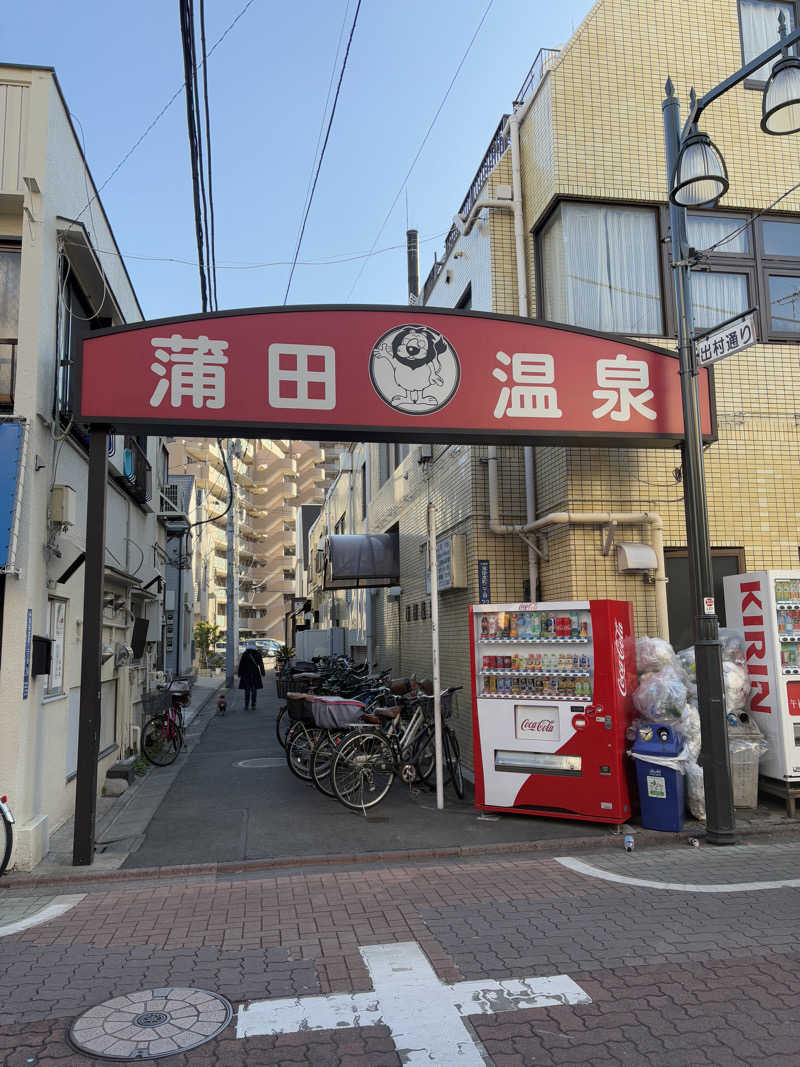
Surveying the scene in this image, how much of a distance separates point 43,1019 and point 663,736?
19.5 ft

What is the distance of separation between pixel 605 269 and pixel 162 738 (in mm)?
9630

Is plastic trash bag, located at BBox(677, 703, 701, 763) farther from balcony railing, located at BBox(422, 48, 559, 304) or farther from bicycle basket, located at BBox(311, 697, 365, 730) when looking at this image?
balcony railing, located at BBox(422, 48, 559, 304)

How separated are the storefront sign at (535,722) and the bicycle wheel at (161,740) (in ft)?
21.2

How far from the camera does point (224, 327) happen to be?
7809 millimetres

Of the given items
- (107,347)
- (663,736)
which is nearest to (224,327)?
(107,347)

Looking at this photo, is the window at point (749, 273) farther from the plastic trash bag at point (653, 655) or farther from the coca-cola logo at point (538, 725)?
the coca-cola logo at point (538, 725)

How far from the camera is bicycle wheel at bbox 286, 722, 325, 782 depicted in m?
10.7

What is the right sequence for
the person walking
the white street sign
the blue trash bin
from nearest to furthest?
the white street sign < the blue trash bin < the person walking

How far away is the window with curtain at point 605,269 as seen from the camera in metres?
10.6

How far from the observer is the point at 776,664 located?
858cm

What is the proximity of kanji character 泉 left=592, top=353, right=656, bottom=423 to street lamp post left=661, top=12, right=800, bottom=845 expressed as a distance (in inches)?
17.0

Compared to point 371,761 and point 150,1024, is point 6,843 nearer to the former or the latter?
point 150,1024

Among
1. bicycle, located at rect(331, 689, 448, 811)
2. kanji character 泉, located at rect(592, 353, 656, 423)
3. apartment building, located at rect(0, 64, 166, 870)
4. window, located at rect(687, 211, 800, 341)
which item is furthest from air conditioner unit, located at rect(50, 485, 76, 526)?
window, located at rect(687, 211, 800, 341)

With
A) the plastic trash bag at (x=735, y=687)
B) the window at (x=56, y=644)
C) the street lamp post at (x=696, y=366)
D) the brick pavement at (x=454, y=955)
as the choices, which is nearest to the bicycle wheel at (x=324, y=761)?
the brick pavement at (x=454, y=955)
